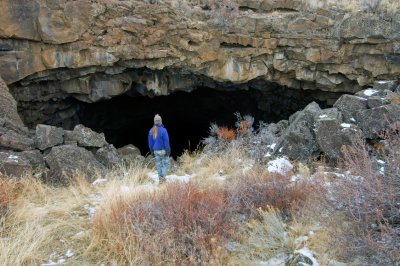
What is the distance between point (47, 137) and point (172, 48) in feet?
14.2

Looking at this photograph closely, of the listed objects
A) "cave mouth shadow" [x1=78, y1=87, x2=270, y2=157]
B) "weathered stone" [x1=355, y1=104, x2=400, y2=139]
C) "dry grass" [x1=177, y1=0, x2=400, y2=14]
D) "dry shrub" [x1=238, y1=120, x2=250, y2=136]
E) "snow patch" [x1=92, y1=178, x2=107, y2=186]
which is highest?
"dry grass" [x1=177, y1=0, x2=400, y2=14]

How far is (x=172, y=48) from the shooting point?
10141 mm

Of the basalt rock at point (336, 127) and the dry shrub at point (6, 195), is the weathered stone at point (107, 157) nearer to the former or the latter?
the dry shrub at point (6, 195)

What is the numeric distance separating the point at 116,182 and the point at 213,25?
19.2 feet

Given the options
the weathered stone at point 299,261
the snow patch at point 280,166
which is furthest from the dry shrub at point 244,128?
the weathered stone at point 299,261

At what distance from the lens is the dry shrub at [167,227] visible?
3.92m

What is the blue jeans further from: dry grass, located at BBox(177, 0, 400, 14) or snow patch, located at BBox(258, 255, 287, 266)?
dry grass, located at BBox(177, 0, 400, 14)

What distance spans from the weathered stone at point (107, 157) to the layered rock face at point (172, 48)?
321 centimetres

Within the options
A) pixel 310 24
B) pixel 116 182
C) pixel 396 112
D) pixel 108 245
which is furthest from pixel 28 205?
pixel 310 24

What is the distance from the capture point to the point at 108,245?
4.16 m

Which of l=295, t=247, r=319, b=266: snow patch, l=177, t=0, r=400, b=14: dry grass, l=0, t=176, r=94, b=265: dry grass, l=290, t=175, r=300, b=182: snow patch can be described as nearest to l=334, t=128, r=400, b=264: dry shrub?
l=295, t=247, r=319, b=266: snow patch

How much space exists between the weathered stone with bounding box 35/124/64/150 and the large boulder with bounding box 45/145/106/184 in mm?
457

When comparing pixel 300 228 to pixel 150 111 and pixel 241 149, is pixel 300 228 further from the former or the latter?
pixel 150 111

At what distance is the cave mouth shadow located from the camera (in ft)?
47.4
